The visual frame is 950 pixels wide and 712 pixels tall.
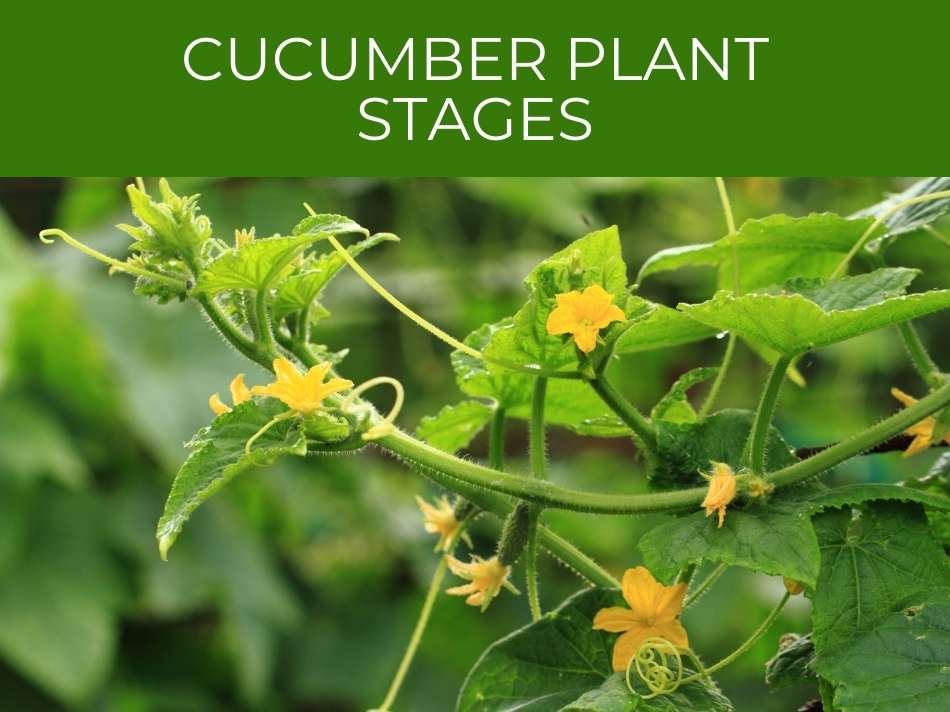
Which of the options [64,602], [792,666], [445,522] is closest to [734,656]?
[792,666]

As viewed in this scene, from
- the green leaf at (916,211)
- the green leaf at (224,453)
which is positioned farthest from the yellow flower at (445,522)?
the green leaf at (916,211)

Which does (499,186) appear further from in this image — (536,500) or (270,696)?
(536,500)

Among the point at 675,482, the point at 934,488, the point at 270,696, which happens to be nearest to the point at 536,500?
the point at 675,482

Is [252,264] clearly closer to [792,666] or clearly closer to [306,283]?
[306,283]

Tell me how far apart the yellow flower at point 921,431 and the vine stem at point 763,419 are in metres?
0.06

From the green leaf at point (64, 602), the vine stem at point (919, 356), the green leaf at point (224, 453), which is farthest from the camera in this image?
the green leaf at point (64, 602)

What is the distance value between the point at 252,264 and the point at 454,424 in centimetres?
17

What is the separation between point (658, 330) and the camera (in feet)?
1.72

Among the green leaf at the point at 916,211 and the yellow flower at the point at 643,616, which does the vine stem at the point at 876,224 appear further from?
the yellow flower at the point at 643,616

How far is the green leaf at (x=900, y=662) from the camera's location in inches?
17.6

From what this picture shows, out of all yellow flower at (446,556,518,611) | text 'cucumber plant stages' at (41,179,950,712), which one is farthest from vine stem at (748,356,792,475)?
yellow flower at (446,556,518,611)

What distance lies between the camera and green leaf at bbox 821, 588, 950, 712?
0.45 m

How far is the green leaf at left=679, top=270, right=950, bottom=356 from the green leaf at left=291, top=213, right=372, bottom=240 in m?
0.11

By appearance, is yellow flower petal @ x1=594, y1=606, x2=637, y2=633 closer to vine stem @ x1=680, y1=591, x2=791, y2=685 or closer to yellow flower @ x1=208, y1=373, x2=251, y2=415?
vine stem @ x1=680, y1=591, x2=791, y2=685
